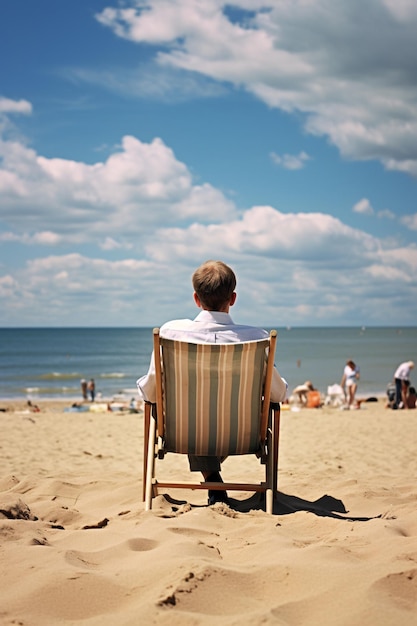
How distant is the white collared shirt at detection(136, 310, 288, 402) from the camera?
3.85 metres

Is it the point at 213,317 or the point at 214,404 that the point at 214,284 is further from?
the point at 214,404

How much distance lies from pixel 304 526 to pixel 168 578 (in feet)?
3.80

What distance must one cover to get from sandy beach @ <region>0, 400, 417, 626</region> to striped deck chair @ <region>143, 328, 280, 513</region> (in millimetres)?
334

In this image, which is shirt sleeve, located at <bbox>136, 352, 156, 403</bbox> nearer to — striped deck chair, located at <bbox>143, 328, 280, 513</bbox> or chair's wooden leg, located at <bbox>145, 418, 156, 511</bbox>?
striped deck chair, located at <bbox>143, 328, 280, 513</bbox>

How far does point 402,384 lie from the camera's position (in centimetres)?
1503

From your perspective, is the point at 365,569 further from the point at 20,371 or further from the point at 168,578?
the point at 20,371

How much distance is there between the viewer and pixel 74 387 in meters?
32.5

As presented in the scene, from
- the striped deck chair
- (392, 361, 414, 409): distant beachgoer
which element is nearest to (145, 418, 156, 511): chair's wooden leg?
the striped deck chair

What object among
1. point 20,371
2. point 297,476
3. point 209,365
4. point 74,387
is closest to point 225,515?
point 209,365

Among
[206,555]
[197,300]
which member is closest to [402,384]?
[197,300]

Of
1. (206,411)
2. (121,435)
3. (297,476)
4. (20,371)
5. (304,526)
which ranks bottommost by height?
(20,371)

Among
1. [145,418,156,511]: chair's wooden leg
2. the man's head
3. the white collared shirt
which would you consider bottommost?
[145,418,156,511]: chair's wooden leg

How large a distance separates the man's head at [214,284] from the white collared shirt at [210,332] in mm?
68

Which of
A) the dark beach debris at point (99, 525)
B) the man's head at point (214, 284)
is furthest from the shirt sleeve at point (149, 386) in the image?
the dark beach debris at point (99, 525)
